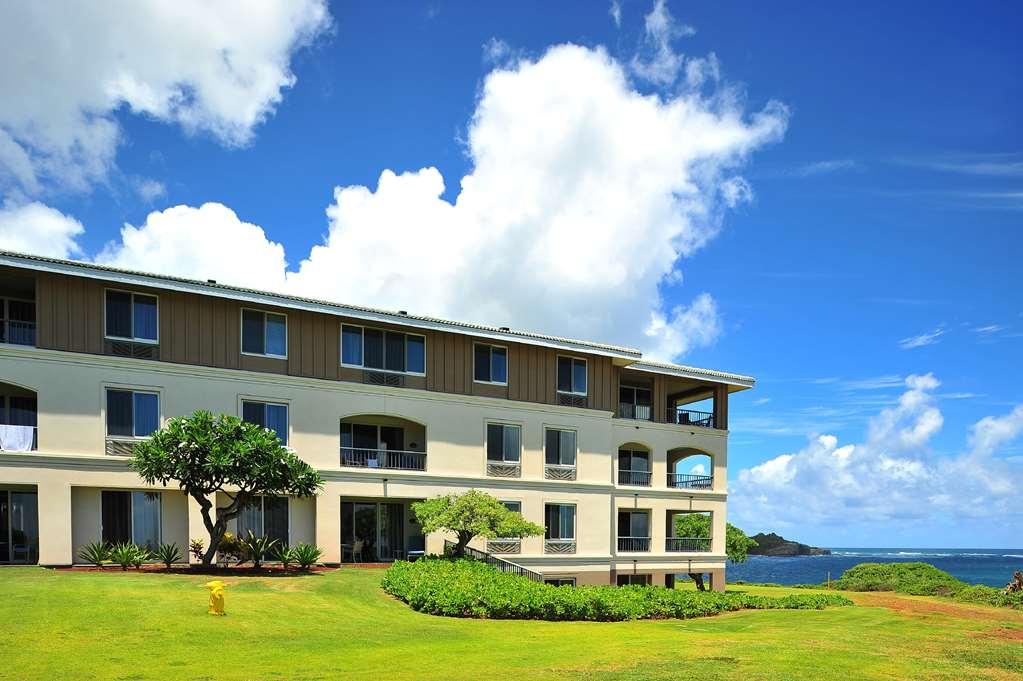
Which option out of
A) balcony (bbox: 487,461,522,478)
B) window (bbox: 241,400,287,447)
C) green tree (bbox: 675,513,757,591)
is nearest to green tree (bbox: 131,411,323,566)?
window (bbox: 241,400,287,447)

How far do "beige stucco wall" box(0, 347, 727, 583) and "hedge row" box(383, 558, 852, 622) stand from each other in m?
4.59

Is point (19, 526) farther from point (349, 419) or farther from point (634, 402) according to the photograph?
point (634, 402)

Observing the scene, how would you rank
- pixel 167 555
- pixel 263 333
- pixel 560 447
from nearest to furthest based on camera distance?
pixel 167 555
pixel 263 333
pixel 560 447

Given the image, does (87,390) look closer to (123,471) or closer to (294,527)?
(123,471)

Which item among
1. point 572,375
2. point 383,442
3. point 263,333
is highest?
point 263,333

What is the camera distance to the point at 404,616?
72.4ft

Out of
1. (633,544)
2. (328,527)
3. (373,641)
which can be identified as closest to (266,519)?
(328,527)

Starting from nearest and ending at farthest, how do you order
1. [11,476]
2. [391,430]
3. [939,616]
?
[11,476] → [939,616] → [391,430]

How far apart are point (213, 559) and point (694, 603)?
16.2 meters

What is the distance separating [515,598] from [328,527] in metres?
10.1

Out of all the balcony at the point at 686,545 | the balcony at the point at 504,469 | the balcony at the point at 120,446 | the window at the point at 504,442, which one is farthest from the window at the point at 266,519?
the balcony at the point at 686,545

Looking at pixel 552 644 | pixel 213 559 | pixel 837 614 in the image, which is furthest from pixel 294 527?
pixel 837 614

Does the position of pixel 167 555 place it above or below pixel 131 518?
below

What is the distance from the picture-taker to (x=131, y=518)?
1116 inches
